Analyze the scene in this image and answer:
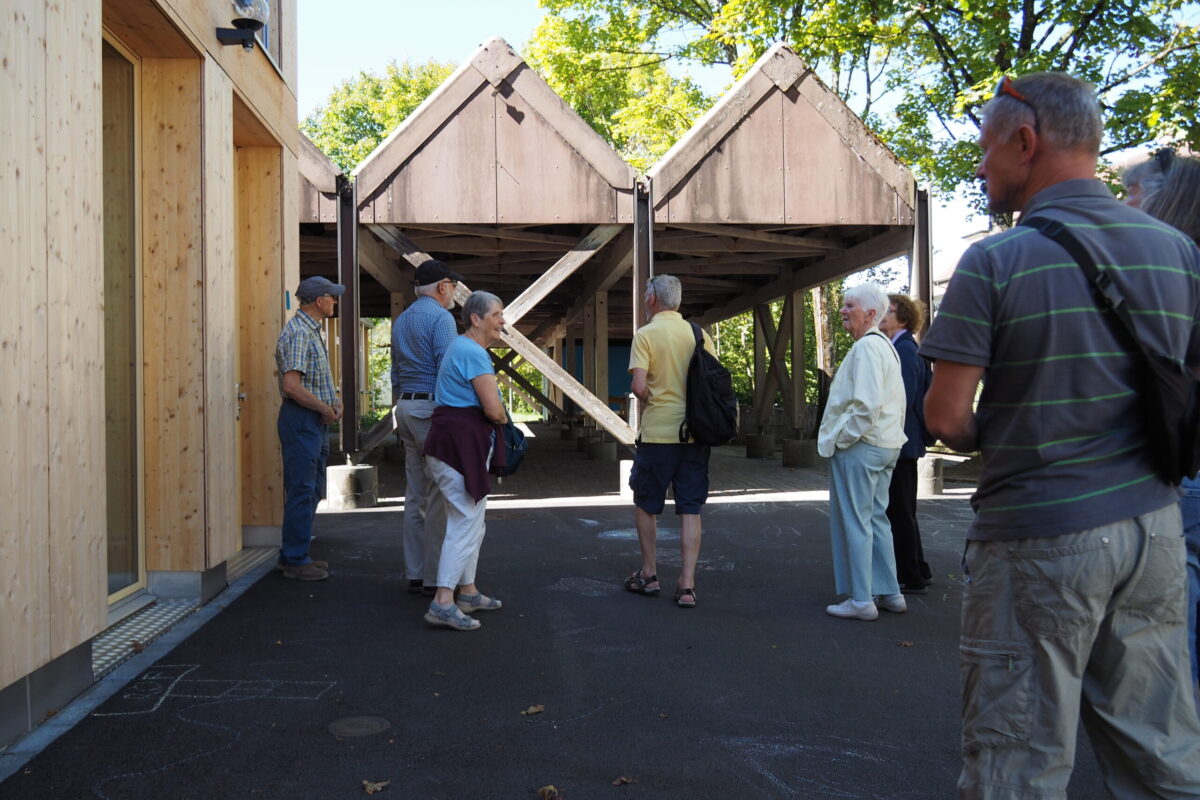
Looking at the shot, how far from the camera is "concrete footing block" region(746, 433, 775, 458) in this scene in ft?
57.0

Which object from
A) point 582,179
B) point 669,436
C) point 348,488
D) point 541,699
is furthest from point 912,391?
point 348,488

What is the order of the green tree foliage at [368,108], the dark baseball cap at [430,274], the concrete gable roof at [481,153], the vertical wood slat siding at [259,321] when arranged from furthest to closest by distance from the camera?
1. the green tree foliage at [368,108]
2. the concrete gable roof at [481,153]
3. the vertical wood slat siding at [259,321]
4. the dark baseball cap at [430,274]

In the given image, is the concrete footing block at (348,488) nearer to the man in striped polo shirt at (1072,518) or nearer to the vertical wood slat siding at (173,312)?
the vertical wood slat siding at (173,312)

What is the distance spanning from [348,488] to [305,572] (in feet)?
12.9

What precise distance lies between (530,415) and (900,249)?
33.1 metres

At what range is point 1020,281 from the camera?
207 cm

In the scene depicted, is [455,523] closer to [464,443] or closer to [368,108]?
[464,443]

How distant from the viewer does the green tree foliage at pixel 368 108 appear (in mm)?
40219

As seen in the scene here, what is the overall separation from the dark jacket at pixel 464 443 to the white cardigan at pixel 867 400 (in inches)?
69.4

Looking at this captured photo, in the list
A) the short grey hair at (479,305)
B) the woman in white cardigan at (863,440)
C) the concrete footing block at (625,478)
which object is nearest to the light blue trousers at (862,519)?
the woman in white cardigan at (863,440)

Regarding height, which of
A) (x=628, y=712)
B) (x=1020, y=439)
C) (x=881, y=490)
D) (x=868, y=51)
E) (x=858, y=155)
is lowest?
(x=628, y=712)

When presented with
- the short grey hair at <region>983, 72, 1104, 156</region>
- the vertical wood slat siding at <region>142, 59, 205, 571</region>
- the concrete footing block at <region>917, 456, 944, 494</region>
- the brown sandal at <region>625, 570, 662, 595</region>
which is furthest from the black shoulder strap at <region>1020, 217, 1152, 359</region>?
the concrete footing block at <region>917, 456, 944, 494</region>

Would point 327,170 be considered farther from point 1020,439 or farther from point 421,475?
point 1020,439

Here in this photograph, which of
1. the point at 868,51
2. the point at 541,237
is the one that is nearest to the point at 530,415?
the point at 868,51
